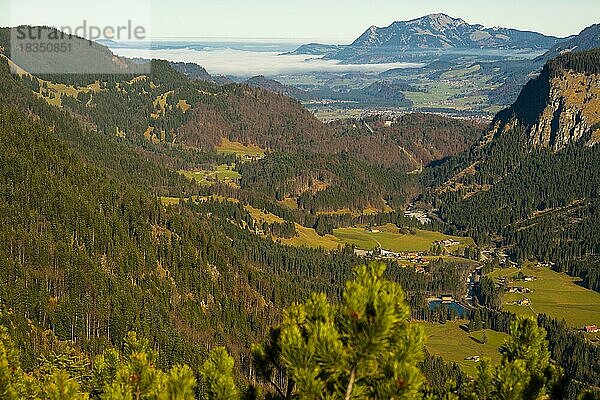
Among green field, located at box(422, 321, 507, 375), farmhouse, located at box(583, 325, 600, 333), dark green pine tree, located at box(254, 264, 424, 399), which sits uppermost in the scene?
dark green pine tree, located at box(254, 264, 424, 399)

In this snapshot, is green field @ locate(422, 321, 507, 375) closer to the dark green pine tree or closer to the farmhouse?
the farmhouse

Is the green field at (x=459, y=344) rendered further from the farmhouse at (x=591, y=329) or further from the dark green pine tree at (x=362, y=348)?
the dark green pine tree at (x=362, y=348)

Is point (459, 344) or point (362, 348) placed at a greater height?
point (362, 348)

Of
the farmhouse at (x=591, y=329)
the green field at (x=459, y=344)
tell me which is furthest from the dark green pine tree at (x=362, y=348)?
the farmhouse at (x=591, y=329)

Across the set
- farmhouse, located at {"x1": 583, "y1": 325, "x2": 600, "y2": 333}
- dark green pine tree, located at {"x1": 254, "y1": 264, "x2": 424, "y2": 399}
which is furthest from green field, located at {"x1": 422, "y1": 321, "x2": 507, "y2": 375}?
dark green pine tree, located at {"x1": 254, "y1": 264, "x2": 424, "y2": 399}

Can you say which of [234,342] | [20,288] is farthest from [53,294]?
[234,342]

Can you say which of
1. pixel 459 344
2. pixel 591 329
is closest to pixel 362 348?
pixel 459 344

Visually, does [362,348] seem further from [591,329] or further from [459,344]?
[591,329]

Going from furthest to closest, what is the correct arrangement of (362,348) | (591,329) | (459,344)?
(591,329)
(459,344)
(362,348)
